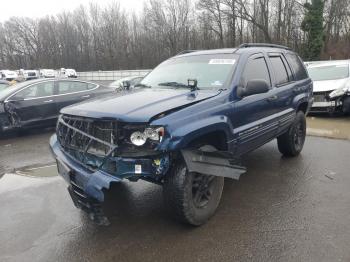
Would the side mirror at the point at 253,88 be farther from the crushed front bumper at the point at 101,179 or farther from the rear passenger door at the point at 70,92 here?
the rear passenger door at the point at 70,92

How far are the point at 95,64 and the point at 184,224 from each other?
62.8 m

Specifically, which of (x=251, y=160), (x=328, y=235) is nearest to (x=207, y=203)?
(x=328, y=235)

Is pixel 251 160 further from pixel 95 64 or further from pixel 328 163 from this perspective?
pixel 95 64

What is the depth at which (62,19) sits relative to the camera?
7375 centimetres

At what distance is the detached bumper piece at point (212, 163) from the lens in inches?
142

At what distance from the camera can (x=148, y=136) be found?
11.2 ft

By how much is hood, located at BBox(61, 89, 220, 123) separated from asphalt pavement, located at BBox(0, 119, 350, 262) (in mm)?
1293

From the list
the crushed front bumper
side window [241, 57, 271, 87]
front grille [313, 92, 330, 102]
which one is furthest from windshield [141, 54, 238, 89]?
front grille [313, 92, 330, 102]

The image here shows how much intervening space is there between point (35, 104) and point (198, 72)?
5880 mm

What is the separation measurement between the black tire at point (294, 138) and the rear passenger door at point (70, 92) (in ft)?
19.2

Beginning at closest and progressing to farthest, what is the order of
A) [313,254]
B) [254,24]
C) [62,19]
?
[313,254] → [254,24] → [62,19]

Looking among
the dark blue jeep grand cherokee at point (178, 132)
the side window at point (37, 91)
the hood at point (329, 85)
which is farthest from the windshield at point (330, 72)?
the side window at point (37, 91)

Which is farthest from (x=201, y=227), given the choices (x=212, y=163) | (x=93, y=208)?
(x=93, y=208)

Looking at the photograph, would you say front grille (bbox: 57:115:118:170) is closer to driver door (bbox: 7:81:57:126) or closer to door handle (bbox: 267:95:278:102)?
door handle (bbox: 267:95:278:102)
